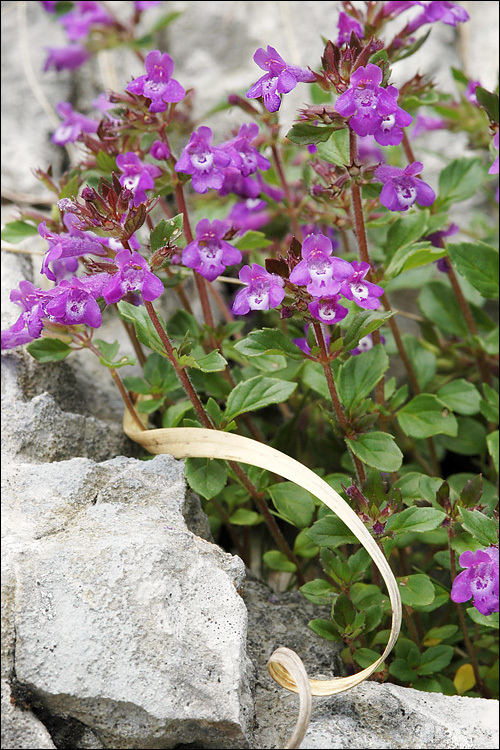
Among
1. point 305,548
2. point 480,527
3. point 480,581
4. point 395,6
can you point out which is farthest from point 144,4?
point 480,581

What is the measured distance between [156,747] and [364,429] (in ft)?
3.44

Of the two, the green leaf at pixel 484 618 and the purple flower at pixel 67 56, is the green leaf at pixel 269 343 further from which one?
the purple flower at pixel 67 56

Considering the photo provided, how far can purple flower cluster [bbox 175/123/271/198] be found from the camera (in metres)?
2.20

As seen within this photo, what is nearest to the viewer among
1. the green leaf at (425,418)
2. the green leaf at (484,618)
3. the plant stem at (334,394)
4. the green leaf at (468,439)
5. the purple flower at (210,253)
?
the green leaf at (484,618)

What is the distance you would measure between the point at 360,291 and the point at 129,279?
23.7 inches

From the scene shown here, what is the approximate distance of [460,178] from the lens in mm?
2906

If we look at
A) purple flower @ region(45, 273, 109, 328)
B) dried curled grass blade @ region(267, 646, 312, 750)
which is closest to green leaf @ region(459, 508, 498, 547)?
dried curled grass blade @ region(267, 646, 312, 750)

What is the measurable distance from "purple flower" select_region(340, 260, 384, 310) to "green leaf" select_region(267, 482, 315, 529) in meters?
0.64

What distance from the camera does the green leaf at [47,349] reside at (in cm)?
234

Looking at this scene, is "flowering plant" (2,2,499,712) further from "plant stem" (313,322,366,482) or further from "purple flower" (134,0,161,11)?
"purple flower" (134,0,161,11)

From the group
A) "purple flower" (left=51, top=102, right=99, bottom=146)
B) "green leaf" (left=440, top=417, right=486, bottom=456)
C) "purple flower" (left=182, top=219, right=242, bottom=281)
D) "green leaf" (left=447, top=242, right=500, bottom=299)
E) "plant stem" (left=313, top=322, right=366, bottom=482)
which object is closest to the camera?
"plant stem" (left=313, top=322, right=366, bottom=482)

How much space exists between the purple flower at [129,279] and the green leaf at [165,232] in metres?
0.16

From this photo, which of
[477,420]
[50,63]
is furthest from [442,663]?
[50,63]

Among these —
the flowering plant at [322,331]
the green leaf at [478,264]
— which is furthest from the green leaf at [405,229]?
the green leaf at [478,264]
